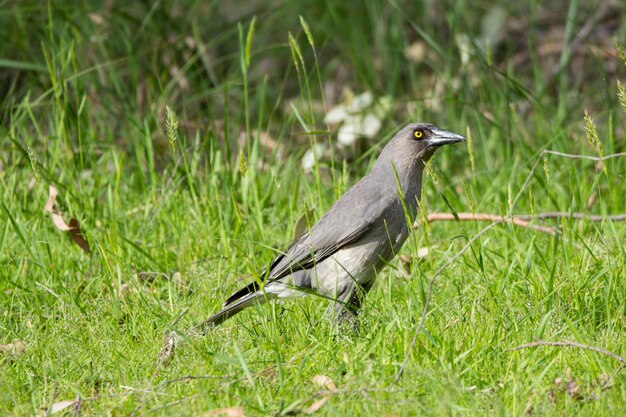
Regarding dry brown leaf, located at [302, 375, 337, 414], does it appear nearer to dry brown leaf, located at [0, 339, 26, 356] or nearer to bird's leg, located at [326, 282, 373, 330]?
bird's leg, located at [326, 282, 373, 330]

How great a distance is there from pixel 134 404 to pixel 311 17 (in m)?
6.08

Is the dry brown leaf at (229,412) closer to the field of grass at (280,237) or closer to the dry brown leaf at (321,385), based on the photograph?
the field of grass at (280,237)

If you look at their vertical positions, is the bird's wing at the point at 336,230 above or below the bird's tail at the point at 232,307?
above

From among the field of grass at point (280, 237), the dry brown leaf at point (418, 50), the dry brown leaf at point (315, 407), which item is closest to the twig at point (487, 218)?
the field of grass at point (280, 237)

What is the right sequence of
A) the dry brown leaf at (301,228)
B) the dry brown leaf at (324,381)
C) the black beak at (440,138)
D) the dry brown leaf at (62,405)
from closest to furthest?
the dry brown leaf at (62,405), the dry brown leaf at (324,381), the black beak at (440,138), the dry brown leaf at (301,228)

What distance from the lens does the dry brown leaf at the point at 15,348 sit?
Result: 452 cm

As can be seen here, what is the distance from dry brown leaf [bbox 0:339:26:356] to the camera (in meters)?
4.52

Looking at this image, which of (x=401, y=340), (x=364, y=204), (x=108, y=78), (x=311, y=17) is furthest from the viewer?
(x=311, y=17)

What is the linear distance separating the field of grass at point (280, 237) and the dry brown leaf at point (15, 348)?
0.6 inches

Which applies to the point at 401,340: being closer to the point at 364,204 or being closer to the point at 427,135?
the point at 364,204

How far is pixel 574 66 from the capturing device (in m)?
9.80

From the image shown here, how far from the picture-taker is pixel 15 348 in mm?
4543

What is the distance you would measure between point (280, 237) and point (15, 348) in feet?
6.24

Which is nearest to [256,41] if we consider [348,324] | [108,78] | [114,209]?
[108,78]
